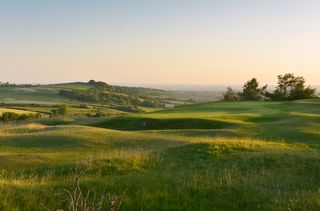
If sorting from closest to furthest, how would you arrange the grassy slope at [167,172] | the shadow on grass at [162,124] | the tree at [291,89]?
the grassy slope at [167,172]
the shadow on grass at [162,124]
the tree at [291,89]

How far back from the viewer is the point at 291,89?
10269 cm

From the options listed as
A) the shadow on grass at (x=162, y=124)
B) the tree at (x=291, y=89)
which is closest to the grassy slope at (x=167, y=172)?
the shadow on grass at (x=162, y=124)

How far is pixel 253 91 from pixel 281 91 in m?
8.60

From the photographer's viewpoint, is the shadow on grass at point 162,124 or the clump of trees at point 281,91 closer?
the shadow on grass at point 162,124

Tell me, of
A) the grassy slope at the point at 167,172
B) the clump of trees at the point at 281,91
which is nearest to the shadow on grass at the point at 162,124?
the grassy slope at the point at 167,172

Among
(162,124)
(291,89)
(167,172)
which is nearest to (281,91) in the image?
(291,89)

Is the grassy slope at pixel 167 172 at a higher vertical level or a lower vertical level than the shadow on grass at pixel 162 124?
higher

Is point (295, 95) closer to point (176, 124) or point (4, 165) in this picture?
point (176, 124)

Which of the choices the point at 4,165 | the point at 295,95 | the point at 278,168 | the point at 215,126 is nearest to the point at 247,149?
the point at 278,168

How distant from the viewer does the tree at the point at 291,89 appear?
325ft

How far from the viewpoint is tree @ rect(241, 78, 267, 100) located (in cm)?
10956

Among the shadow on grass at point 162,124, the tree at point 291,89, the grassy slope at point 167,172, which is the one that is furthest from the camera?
the tree at point 291,89

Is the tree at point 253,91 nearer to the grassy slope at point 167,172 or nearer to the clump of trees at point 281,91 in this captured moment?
the clump of trees at point 281,91

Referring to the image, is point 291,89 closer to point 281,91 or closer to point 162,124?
point 281,91
